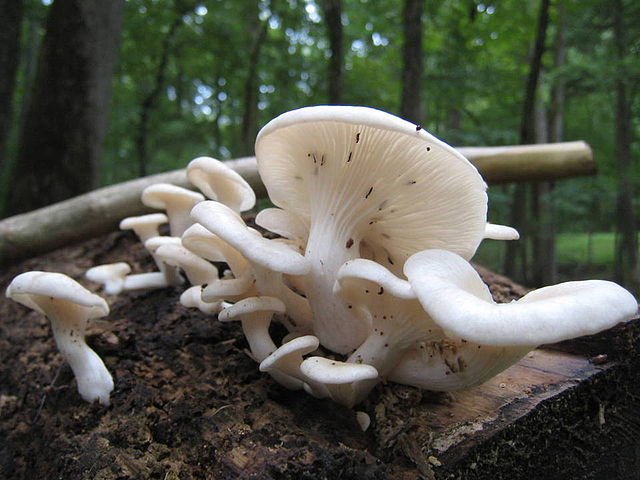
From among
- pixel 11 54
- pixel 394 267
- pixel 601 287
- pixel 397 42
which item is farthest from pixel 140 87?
pixel 601 287

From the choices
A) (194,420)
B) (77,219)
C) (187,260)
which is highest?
(187,260)

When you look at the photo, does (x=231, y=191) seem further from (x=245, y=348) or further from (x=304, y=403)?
(x=304, y=403)

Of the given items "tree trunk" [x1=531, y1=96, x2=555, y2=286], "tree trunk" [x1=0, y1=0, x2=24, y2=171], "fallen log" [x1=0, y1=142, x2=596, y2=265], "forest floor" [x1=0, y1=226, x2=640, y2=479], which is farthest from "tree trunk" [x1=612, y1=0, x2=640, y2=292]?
"tree trunk" [x1=0, y1=0, x2=24, y2=171]

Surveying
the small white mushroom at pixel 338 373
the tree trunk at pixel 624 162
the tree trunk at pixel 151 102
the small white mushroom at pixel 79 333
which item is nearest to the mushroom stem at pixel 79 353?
the small white mushroom at pixel 79 333

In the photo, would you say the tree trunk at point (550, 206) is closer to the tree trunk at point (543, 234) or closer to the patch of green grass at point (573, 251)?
the tree trunk at point (543, 234)

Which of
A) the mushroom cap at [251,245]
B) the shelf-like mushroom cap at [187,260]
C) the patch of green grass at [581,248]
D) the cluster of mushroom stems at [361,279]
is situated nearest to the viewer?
the cluster of mushroom stems at [361,279]

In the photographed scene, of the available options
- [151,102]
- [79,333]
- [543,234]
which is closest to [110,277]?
[79,333]

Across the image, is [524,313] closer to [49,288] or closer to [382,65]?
[49,288]
